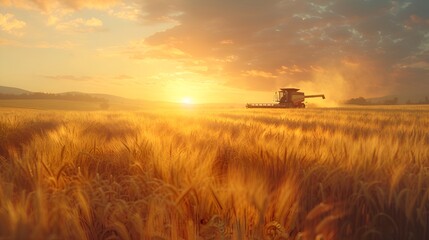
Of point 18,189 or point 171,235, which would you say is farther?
point 18,189

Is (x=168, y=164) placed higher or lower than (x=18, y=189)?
higher

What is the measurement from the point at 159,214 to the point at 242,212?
12.9 inches

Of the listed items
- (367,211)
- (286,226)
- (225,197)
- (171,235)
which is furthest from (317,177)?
(171,235)

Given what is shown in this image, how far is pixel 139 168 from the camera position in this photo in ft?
7.16

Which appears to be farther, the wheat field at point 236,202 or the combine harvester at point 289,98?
the combine harvester at point 289,98

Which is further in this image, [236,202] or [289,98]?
[289,98]

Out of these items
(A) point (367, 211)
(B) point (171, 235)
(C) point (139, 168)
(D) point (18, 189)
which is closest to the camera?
(B) point (171, 235)

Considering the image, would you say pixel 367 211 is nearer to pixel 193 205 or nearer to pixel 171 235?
pixel 193 205

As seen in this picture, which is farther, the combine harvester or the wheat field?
the combine harvester

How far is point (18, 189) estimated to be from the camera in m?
1.86

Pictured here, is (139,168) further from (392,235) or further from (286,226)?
(392,235)

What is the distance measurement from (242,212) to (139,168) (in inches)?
39.4

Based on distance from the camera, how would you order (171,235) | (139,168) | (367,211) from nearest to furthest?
(171,235) < (367,211) < (139,168)

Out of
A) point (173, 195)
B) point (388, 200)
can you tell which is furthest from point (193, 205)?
point (388, 200)
